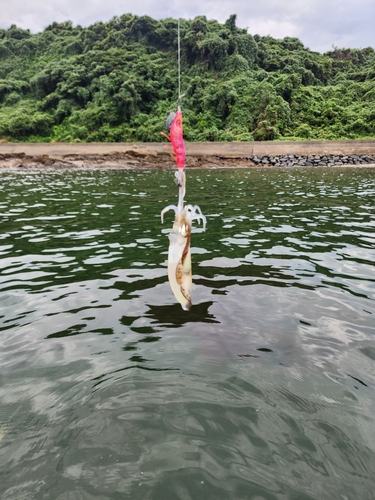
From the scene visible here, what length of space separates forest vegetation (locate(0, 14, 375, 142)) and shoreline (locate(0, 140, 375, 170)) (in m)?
5.63

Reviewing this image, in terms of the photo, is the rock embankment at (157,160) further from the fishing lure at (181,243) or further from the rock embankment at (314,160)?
the fishing lure at (181,243)

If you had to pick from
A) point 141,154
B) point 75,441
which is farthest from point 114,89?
point 75,441

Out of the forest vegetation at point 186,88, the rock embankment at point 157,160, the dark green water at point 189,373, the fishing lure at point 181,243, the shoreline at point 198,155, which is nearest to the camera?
the dark green water at point 189,373

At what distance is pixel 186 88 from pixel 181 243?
1981 inches

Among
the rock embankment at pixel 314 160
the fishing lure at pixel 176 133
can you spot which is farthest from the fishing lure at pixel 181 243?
the rock embankment at pixel 314 160

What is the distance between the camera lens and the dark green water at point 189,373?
2.01 meters

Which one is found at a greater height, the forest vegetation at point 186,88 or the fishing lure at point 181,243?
the forest vegetation at point 186,88

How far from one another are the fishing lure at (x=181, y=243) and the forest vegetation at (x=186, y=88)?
126 feet

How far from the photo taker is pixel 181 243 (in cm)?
297

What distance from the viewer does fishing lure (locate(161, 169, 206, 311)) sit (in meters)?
2.79

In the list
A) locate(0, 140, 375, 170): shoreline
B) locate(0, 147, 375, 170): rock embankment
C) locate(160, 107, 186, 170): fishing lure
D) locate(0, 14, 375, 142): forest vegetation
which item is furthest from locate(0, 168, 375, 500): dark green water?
locate(0, 14, 375, 142): forest vegetation

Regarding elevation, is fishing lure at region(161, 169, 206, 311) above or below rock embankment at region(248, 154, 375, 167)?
above

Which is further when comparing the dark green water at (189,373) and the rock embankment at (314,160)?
the rock embankment at (314,160)

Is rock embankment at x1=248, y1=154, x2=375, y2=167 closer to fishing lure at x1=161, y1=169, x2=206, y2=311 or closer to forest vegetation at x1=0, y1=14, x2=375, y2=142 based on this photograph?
forest vegetation at x1=0, y1=14, x2=375, y2=142
